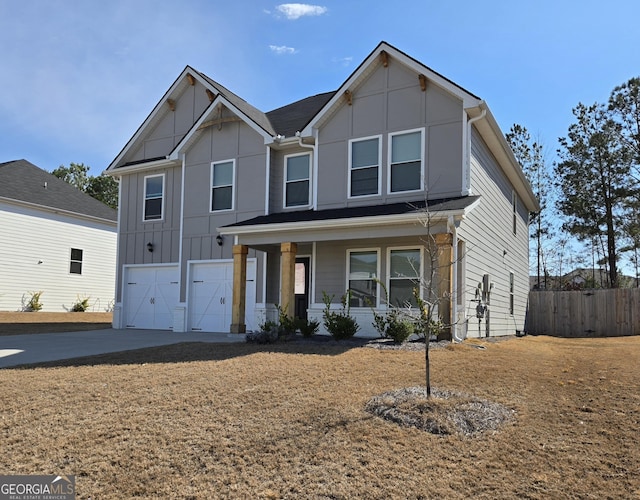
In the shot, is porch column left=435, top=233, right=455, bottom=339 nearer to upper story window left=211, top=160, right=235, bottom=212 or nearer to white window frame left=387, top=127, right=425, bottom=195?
white window frame left=387, top=127, right=425, bottom=195

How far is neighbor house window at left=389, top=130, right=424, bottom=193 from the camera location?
12268mm

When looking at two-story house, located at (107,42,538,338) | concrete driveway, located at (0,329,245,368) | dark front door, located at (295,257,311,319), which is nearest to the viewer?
concrete driveway, located at (0,329,245,368)

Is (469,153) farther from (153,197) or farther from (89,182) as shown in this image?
(89,182)

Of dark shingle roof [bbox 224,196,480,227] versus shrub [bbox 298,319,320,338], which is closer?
dark shingle roof [bbox 224,196,480,227]

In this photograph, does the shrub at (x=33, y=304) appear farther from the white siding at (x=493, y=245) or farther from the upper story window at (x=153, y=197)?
the white siding at (x=493, y=245)

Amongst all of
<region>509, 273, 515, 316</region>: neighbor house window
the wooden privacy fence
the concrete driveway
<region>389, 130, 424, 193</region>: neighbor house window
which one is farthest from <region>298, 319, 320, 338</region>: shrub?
the wooden privacy fence

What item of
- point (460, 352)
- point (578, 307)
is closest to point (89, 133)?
point (460, 352)

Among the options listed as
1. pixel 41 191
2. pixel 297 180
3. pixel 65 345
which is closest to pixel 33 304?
pixel 41 191

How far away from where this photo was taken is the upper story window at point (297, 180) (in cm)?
1415

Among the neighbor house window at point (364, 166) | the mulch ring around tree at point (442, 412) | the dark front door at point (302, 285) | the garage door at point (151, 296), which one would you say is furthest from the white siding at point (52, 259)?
the mulch ring around tree at point (442, 412)

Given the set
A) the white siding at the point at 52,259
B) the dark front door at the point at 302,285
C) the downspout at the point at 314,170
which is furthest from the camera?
the white siding at the point at 52,259

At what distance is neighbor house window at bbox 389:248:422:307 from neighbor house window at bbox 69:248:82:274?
59.9 ft

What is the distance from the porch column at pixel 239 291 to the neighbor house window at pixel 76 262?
15232 millimetres

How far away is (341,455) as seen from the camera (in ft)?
14.2
